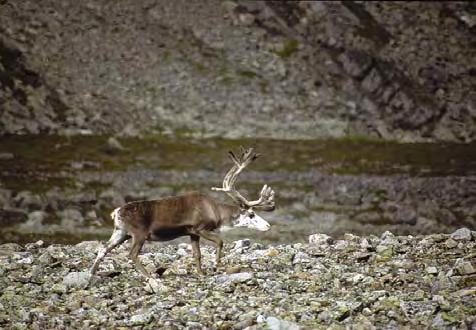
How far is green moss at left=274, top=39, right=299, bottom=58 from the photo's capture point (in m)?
102

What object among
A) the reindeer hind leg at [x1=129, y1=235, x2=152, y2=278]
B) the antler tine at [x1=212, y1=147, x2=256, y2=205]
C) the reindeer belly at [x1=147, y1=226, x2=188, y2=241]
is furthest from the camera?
the antler tine at [x1=212, y1=147, x2=256, y2=205]

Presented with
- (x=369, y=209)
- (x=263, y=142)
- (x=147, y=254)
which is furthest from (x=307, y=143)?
(x=147, y=254)

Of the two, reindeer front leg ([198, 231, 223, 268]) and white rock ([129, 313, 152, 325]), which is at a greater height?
reindeer front leg ([198, 231, 223, 268])

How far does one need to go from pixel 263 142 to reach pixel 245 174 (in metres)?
9.38

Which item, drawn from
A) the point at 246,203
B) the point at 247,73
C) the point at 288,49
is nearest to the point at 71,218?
the point at 246,203

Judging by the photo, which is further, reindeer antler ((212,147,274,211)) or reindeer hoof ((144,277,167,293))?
reindeer antler ((212,147,274,211))

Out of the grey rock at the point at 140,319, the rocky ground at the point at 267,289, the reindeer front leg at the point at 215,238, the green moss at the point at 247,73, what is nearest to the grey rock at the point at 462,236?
the rocky ground at the point at 267,289

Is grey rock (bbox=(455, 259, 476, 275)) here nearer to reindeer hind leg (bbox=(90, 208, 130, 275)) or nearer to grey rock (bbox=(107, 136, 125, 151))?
reindeer hind leg (bbox=(90, 208, 130, 275))

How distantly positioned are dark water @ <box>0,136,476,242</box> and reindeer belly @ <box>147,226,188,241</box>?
34713 millimetres

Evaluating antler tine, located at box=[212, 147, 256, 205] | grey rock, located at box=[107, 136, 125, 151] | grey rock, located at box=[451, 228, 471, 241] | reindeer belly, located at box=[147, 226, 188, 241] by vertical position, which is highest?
antler tine, located at box=[212, 147, 256, 205]

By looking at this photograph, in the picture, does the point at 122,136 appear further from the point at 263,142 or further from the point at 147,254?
the point at 147,254

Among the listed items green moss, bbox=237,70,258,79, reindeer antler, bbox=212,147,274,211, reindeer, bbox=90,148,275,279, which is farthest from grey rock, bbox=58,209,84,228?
green moss, bbox=237,70,258,79

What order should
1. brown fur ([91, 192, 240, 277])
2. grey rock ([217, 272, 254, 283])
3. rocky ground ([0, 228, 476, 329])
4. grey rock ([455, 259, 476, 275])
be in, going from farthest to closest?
brown fur ([91, 192, 240, 277]), grey rock ([217, 272, 254, 283]), grey rock ([455, 259, 476, 275]), rocky ground ([0, 228, 476, 329])

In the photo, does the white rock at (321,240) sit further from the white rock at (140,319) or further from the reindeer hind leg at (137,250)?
the white rock at (140,319)
